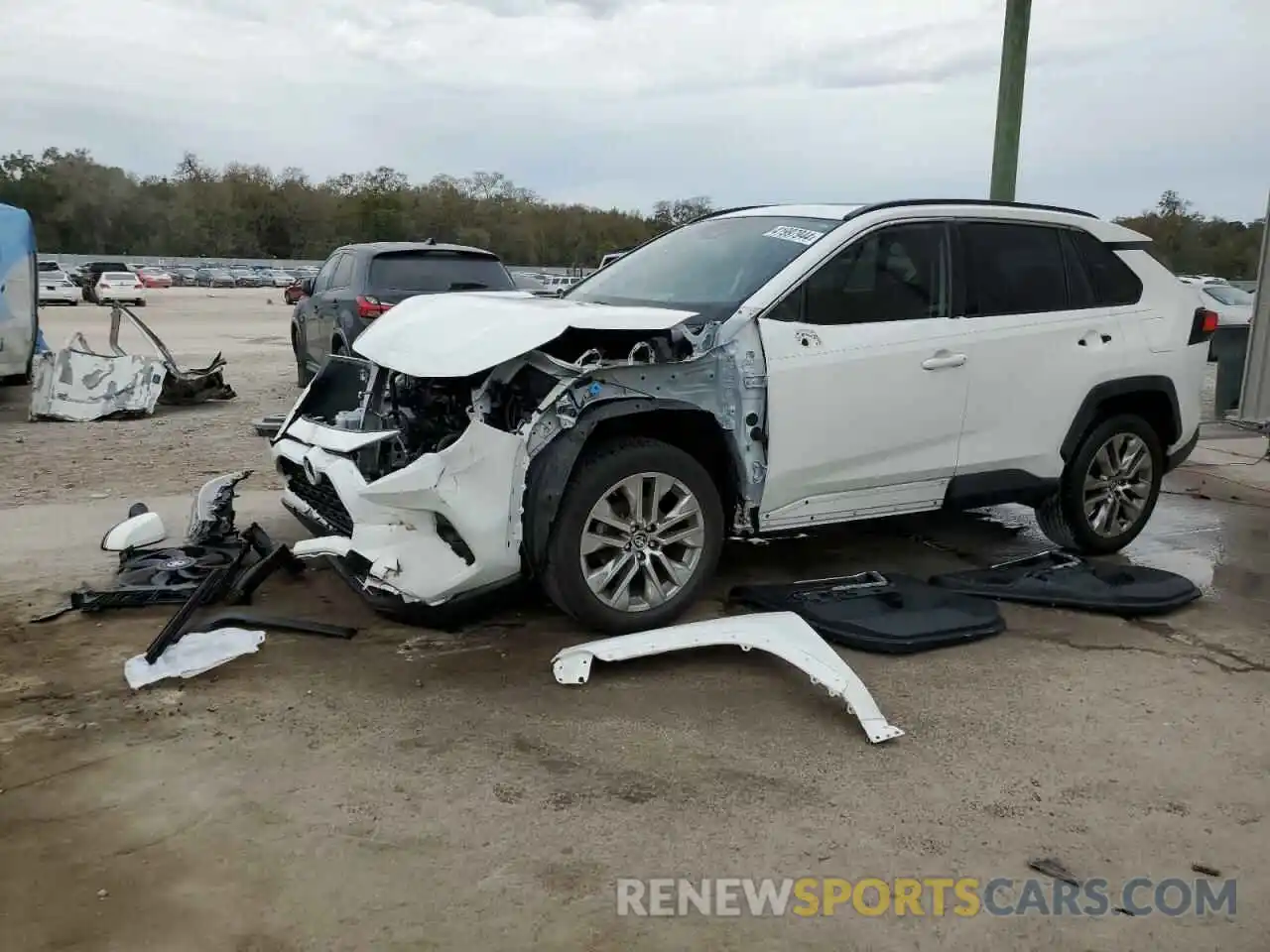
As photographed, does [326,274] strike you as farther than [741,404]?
Yes

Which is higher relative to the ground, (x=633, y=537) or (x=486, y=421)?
(x=486, y=421)

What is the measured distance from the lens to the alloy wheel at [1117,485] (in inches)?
225

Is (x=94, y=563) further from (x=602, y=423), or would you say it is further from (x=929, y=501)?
(x=929, y=501)

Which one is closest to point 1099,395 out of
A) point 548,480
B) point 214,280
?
point 548,480

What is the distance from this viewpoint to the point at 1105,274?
5680 millimetres

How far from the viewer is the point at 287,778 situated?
3309 millimetres

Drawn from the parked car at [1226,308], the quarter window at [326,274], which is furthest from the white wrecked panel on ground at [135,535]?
the parked car at [1226,308]

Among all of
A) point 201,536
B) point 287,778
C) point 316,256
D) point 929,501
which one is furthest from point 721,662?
point 316,256

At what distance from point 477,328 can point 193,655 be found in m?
1.70

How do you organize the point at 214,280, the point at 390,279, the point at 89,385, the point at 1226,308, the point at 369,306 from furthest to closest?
the point at 214,280 < the point at 1226,308 < the point at 89,385 < the point at 390,279 < the point at 369,306

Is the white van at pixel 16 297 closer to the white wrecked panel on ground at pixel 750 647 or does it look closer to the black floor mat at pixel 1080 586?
the white wrecked panel on ground at pixel 750 647

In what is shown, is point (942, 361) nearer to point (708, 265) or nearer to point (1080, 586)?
point (708, 265)

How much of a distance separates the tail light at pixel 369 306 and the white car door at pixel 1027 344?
579cm

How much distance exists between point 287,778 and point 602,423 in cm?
179
